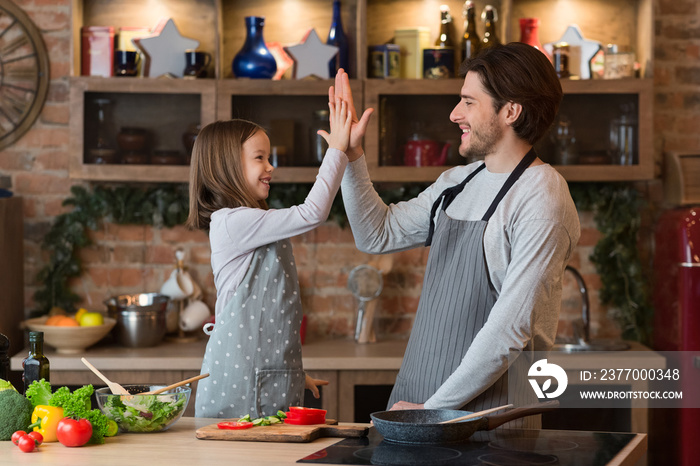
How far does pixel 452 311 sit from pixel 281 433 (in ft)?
1.71

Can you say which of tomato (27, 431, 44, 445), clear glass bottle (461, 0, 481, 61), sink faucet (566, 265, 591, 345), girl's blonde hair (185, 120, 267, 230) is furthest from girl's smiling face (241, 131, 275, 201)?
sink faucet (566, 265, 591, 345)

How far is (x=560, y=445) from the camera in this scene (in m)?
1.62

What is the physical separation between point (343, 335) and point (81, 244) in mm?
1235

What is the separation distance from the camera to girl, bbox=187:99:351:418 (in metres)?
2.07

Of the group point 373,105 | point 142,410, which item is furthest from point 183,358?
point 142,410

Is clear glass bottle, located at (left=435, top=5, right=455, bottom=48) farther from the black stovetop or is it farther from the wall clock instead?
the black stovetop

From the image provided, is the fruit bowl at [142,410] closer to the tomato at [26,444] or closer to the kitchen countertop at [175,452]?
the kitchen countertop at [175,452]

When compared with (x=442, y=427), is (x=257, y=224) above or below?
above

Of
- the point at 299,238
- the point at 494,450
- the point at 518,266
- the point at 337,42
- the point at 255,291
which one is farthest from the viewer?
the point at 299,238

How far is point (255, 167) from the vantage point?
2.23 meters

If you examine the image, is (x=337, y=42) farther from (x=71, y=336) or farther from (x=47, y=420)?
(x=47, y=420)

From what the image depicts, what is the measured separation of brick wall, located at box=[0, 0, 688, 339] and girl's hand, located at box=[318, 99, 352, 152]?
67.2 inches

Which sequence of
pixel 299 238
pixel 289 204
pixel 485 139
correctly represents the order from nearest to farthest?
pixel 485 139
pixel 289 204
pixel 299 238

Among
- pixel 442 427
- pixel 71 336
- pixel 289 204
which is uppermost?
pixel 289 204
